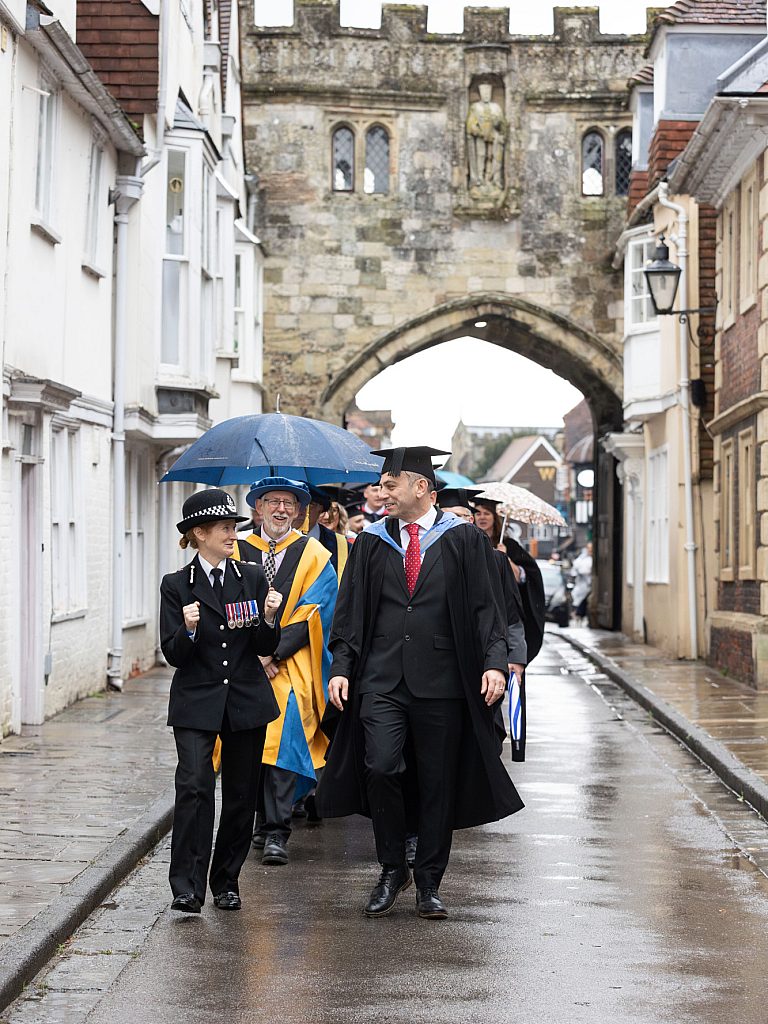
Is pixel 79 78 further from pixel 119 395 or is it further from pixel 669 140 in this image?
pixel 669 140

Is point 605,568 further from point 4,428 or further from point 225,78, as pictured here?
point 4,428

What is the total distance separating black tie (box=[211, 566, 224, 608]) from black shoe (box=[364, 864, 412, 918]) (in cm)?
130

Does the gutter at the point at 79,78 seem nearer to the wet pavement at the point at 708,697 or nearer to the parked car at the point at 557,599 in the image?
the wet pavement at the point at 708,697

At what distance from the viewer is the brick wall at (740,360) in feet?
62.8

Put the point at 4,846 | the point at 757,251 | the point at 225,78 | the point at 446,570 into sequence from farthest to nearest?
1. the point at 225,78
2. the point at 757,251
3. the point at 4,846
4. the point at 446,570

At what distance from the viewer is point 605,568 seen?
3416 centimetres

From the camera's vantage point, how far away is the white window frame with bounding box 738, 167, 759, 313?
19.1 meters

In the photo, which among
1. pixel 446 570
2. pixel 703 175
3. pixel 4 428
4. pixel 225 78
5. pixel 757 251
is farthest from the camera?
pixel 225 78

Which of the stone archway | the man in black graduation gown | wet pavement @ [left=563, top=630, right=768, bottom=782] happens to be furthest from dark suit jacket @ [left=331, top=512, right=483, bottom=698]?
the stone archway

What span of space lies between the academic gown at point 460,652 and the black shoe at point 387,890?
0.95ft

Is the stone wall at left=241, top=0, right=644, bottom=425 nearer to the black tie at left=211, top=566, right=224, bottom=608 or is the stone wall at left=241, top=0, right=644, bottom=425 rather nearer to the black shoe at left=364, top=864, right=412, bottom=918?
the black tie at left=211, top=566, right=224, bottom=608

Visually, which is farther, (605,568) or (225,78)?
(605,568)

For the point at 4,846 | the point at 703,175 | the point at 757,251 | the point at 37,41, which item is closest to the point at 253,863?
the point at 4,846

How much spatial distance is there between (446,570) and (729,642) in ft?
42.7
